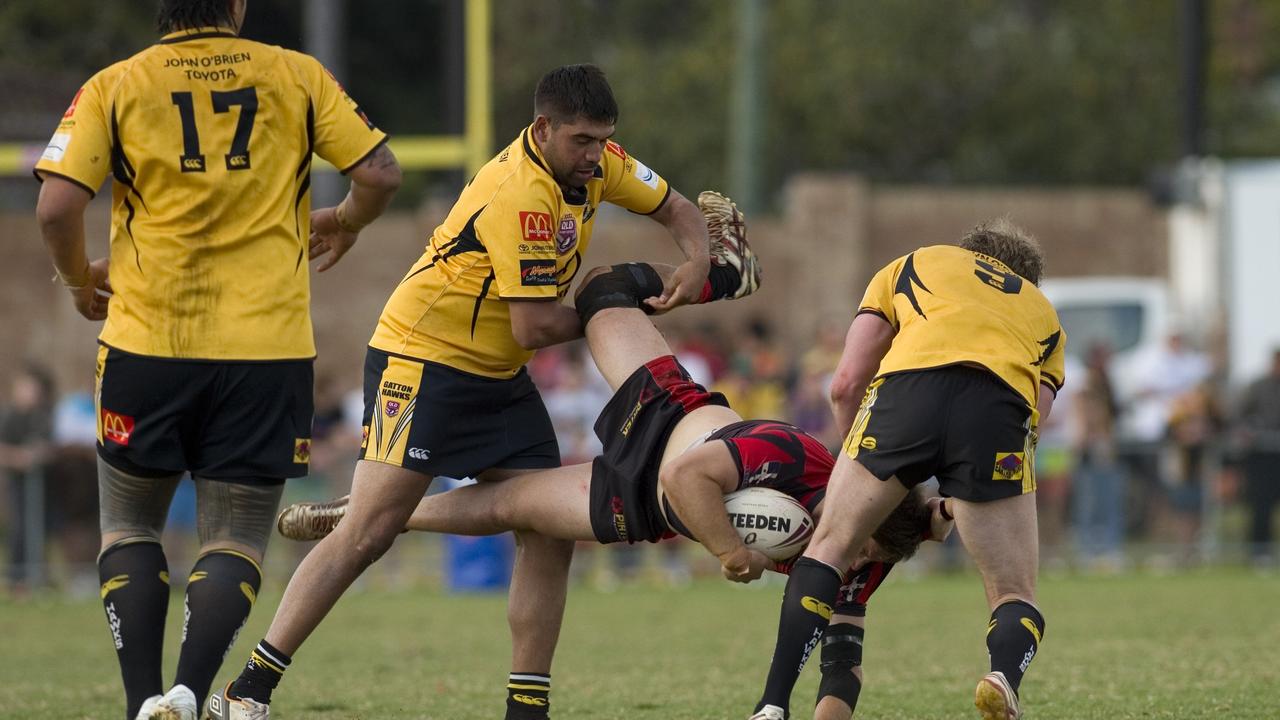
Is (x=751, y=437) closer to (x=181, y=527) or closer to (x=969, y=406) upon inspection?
(x=969, y=406)

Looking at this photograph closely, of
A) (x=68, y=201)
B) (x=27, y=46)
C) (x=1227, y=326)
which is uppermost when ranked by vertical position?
(x=27, y=46)

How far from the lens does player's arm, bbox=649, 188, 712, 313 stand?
6141mm

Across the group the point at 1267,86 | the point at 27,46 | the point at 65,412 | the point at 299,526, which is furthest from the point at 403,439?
the point at 1267,86

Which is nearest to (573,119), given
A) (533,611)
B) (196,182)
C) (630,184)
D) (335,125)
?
(630,184)

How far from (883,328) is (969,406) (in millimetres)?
479

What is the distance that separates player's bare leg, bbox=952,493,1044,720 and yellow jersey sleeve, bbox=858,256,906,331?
66 cm

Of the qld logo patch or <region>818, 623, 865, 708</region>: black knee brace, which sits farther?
<region>818, 623, 865, 708</region>: black knee brace

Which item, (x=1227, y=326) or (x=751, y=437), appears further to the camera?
(x=1227, y=326)

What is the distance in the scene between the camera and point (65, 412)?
15.2 meters

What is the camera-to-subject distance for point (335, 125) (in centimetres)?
561

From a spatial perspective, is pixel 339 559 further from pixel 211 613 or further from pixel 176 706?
pixel 176 706

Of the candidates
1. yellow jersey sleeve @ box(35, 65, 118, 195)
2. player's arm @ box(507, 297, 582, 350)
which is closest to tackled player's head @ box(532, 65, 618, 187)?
player's arm @ box(507, 297, 582, 350)

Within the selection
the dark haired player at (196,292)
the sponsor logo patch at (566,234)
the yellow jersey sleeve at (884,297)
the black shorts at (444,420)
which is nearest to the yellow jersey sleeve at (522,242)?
the sponsor logo patch at (566,234)

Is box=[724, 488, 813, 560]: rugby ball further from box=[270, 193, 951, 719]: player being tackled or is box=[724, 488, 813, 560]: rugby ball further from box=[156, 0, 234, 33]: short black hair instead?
box=[156, 0, 234, 33]: short black hair
